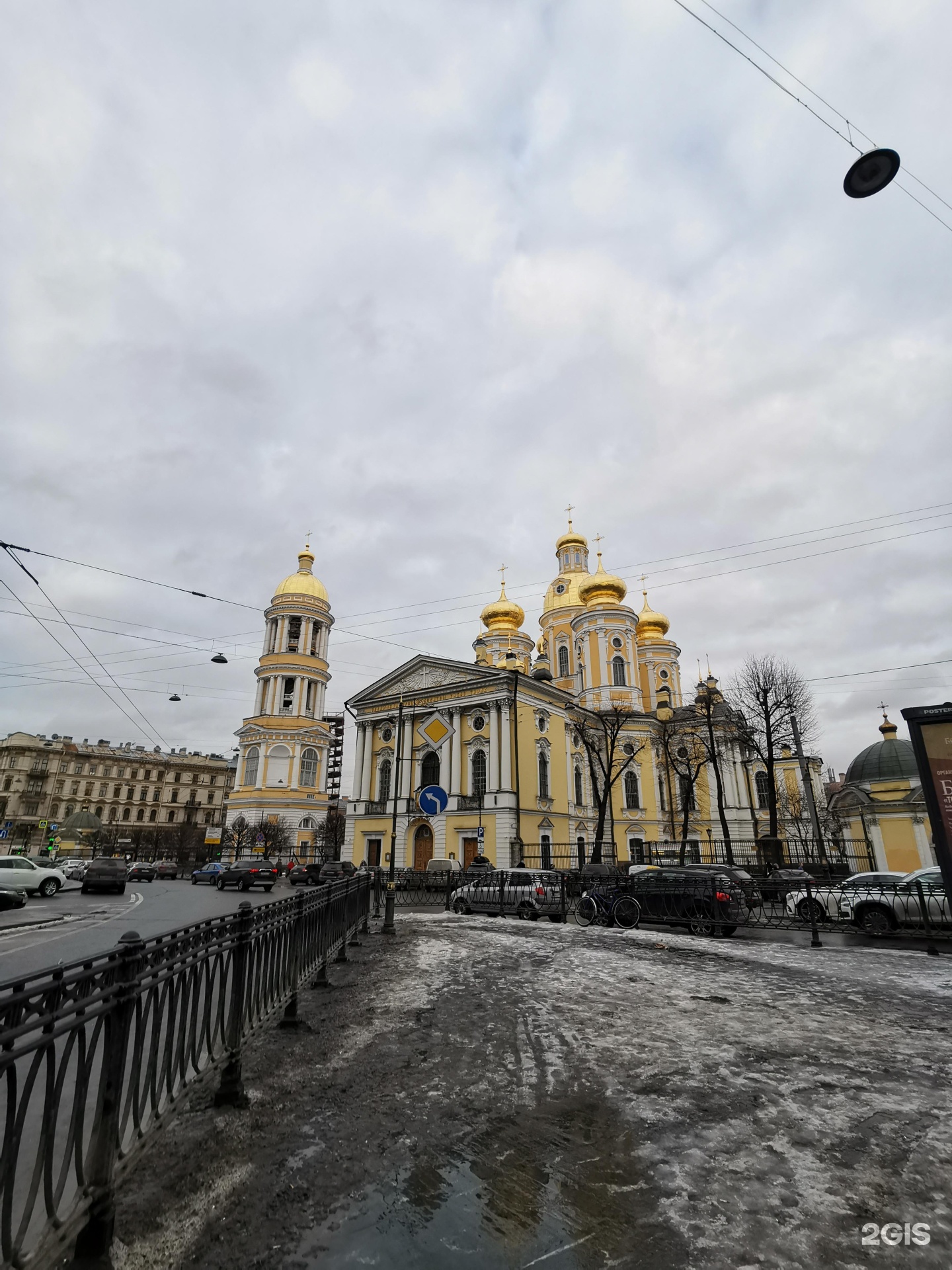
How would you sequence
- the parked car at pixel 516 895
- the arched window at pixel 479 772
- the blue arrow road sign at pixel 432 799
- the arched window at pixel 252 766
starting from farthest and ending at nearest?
the arched window at pixel 252 766 → the arched window at pixel 479 772 → the parked car at pixel 516 895 → the blue arrow road sign at pixel 432 799

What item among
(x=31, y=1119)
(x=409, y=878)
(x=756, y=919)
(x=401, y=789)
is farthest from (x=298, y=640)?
(x=31, y=1119)

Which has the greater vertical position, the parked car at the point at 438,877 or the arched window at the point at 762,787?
the arched window at the point at 762,787

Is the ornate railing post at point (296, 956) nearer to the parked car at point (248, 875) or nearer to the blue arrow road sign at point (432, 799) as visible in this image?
the blue arrow road sign at point (432, 799)

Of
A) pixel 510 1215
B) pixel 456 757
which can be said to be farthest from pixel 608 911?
pixel 456 757

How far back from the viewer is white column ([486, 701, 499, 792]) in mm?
35812

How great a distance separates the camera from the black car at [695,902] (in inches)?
580

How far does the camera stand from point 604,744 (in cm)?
4541

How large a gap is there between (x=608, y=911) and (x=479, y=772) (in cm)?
2178

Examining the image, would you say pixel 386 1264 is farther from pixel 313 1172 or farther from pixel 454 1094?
pixel 454 1094

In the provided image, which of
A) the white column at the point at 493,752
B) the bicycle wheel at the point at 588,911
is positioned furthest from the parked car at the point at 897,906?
the white column at the point at 493,752

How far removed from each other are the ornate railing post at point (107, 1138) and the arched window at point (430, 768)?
119ft

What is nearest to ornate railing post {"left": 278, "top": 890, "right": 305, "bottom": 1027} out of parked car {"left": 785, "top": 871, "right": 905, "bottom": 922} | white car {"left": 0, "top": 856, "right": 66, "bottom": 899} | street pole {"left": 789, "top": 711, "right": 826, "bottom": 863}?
parked car {"left": 785, "top": 871, "right": 905, "bottom": 922}

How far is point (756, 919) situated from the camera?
51.5 feet

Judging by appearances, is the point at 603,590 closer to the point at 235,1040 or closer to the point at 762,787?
the point at 762,787
